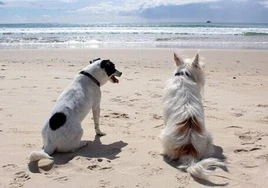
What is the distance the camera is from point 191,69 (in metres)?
4.92

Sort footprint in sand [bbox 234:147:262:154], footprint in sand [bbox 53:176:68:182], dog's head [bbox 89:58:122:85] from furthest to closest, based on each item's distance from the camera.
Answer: dog's head [bbox 89:58:122:85], footprint in sand [bbox 234:147:262:154], footprint in sand [bbox 53:176:68:182]

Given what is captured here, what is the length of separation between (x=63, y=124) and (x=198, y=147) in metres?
1.74

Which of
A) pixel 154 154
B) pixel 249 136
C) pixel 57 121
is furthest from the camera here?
pixel 249 136

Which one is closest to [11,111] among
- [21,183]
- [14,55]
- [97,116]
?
[97,116]

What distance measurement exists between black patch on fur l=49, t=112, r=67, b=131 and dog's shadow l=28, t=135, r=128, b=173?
0.40 m

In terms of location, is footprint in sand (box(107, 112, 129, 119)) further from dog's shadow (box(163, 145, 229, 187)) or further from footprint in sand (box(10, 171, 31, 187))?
footprint in sand (box(10, 171, 31, 187))

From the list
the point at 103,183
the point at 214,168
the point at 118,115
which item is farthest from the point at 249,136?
the point at 103,183

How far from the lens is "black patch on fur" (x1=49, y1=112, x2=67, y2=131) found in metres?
4.38

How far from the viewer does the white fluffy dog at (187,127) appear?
13.5ft

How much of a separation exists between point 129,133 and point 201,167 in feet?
5.97

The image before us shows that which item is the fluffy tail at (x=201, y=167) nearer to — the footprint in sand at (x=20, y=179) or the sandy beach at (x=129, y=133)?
the sandy beach at (x=129, y=133)

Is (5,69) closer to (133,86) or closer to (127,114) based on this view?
(133,86)

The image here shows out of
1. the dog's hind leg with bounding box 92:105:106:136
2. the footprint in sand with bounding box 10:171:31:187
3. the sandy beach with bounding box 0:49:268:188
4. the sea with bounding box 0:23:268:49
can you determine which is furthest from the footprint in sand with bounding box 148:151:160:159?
the sea with bounding box 0:23:268:49

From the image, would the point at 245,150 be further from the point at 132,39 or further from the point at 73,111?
the point at 132,39
